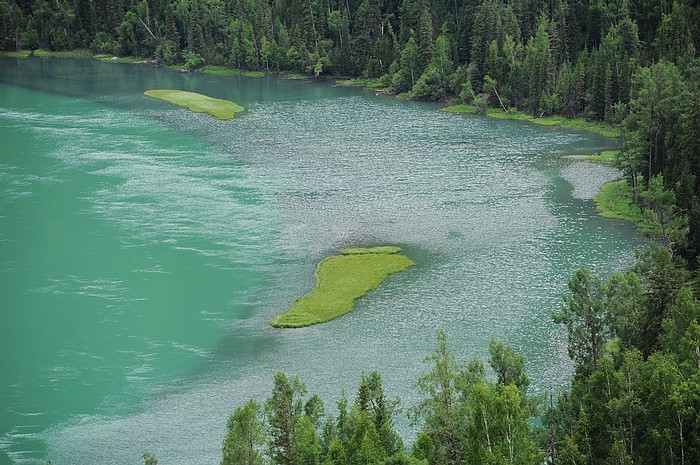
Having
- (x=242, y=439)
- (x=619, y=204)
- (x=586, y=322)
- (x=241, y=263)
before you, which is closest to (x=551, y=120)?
(x=619, y=204)

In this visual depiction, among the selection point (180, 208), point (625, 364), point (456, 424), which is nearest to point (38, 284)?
point (180, 208)

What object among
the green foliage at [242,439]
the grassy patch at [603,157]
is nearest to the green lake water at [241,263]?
the grassy patch at [603,157]

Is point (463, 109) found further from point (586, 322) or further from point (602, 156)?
point (586, 322)

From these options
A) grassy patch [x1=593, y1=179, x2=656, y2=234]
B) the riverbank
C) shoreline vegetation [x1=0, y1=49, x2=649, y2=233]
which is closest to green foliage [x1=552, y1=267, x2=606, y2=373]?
shoreline vegetation [x1=0, y1=49, x2=649, y2=233]

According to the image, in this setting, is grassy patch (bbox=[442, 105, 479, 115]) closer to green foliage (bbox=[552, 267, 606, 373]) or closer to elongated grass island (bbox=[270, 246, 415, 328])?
elongated grass island (bbox=[270, 246, 415, 328])

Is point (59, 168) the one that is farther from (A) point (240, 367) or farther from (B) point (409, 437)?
(B) point (409, 437)
